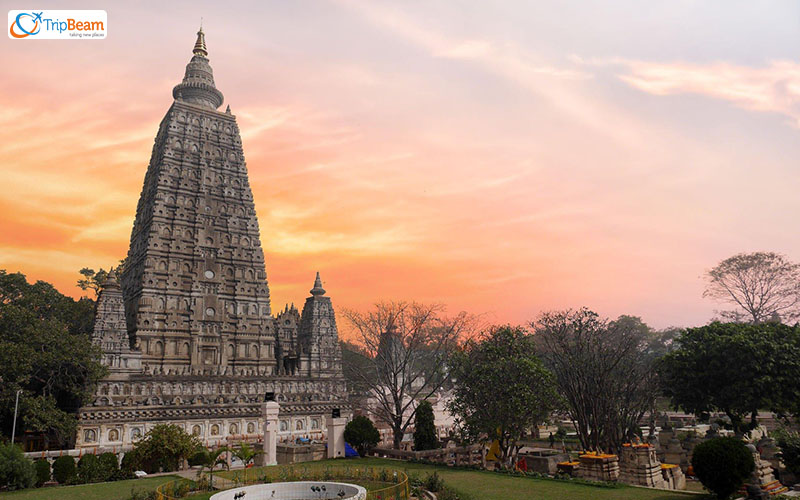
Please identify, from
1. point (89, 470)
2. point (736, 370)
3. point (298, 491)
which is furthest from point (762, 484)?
point (89, 470)

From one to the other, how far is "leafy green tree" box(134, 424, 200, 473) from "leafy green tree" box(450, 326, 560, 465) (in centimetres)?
1712

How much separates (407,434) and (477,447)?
23.4 meters

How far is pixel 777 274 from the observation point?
67312mm

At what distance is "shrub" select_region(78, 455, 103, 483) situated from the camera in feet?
95.1

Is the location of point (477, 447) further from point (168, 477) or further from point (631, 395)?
point (168, 477)

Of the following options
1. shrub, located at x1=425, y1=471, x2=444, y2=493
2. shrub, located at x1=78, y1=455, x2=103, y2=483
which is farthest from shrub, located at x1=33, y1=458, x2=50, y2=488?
shrub, located at x1=425, y1=471, x2=444, y2=493

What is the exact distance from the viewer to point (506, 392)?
31922mm

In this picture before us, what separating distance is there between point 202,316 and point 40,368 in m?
19.4

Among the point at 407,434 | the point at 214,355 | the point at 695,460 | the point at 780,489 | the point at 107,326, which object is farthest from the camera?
the point at 214,355

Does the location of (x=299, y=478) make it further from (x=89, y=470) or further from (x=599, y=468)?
(x=599, y=468)

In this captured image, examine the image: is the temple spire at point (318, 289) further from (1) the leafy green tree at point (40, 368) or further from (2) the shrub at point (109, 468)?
(2) the shrub at point (109, 468)

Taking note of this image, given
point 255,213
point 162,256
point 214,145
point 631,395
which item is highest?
point 214,145

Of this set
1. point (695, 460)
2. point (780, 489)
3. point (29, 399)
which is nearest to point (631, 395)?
point (780, 489)

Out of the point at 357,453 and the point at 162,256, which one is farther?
the point at 162,256
